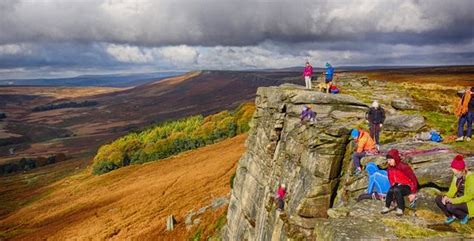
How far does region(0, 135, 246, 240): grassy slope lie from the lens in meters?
57.0

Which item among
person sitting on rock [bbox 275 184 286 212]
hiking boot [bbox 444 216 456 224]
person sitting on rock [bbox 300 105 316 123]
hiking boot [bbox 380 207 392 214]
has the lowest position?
person sitting on rock [bbox 275 184 286 212]

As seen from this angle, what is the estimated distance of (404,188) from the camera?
13.4m

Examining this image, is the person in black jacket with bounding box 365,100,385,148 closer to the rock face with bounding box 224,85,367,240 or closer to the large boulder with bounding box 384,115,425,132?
the rock face with bounding box 224,85,367,240

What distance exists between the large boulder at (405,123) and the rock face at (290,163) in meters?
1.93

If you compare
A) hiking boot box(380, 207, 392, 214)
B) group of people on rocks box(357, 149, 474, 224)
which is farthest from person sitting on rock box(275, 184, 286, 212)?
hiking boot box(380, 207, 392, 214)

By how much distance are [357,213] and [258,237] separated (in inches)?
532

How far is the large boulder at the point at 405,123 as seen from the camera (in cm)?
2191

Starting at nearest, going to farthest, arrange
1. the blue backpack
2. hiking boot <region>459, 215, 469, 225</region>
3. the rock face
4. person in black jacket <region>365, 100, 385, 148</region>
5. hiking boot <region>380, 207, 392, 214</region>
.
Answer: hiking boot <region>459, 215, 469, 225</region>, hiking boot <region>380, 207, 392, 214</region>, the blue backpack, the rock face, person in black jacket <region>365, 100, 385, 148</region>

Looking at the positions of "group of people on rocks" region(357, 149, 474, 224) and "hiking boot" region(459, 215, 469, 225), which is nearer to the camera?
"group of people on rocks" region(357, 149, 474, 224)

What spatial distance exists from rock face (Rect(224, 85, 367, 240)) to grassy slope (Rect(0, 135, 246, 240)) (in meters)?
15.2

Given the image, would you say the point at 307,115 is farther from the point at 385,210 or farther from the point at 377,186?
the point at 385,210

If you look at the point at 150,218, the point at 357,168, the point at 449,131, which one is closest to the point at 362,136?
the point at 357,168

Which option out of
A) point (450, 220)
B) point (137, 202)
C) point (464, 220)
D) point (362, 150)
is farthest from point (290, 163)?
point (137, 202)

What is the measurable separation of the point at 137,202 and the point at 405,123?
180 feet
